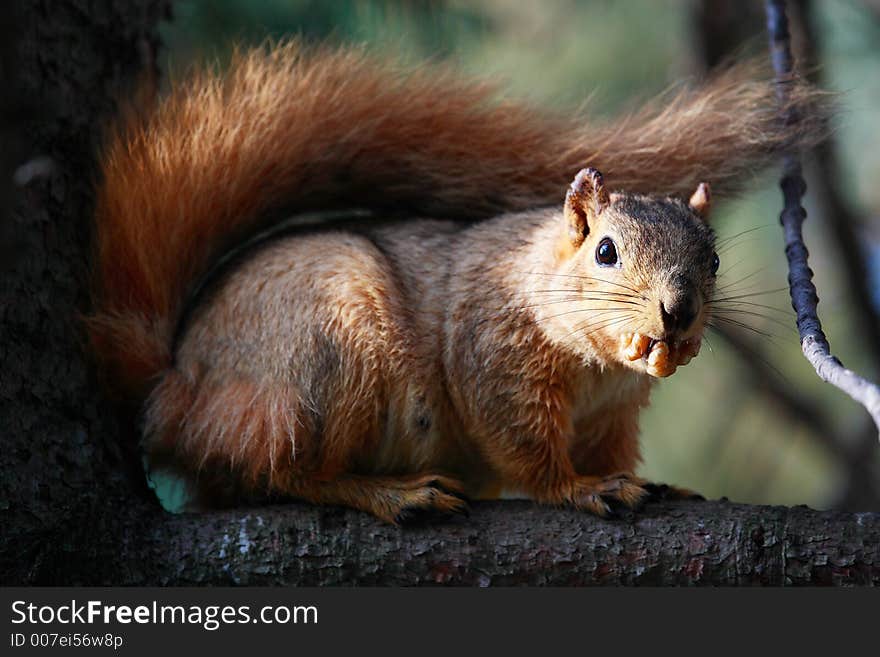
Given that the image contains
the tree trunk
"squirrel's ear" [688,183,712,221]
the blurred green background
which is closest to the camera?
the tree trunk

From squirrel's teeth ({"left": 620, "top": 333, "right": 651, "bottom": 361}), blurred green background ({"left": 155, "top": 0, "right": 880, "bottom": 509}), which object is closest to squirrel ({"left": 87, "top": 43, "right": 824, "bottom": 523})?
squirrel's teeth ({"left": 620, "top": 333, "right": 651, "bottom": 361})

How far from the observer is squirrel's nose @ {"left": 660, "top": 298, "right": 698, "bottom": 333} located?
1.58m

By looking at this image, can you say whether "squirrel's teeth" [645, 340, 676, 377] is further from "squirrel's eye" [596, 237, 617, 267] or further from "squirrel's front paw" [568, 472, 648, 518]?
"squirrel's front paw" [568, 472, 648, 518]

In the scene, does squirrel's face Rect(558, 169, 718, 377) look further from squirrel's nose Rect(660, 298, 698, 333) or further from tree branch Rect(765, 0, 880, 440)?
tree branch Rect(765, 0, 880, 440)

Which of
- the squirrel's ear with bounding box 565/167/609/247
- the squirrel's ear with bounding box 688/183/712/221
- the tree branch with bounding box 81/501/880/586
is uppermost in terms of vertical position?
the squirrel's ear with bounding box 688/183/712/221

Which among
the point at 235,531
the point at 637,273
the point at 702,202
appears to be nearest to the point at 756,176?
the point at 702,202

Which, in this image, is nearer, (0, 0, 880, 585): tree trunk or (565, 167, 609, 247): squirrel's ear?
(0, 0, 880, 585): tree trunk

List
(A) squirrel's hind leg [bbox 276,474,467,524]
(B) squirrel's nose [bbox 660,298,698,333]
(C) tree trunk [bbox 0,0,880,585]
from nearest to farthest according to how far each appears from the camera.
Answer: (B) squirrel's nose [bbox 660,298,698,333] < (C) tree trunk [bbox 0,0,880,585] < (A) squirrel's hind leg [bbox 276,474,467,524]

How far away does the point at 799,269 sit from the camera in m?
1.67

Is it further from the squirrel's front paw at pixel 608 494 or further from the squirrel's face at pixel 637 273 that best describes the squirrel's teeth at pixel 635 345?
the squirrel's front paw at pixel 608 494

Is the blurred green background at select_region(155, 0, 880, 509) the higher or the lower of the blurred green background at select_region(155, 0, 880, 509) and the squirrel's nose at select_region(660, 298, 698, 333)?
the higher

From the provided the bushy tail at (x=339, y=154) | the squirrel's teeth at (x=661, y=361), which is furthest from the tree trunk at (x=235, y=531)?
the squirrel's teeth at (x=661, y=361)

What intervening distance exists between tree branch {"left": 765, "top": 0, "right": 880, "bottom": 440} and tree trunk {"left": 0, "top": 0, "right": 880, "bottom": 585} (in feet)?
1.32

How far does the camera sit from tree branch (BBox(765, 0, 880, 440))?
49.1 inches
